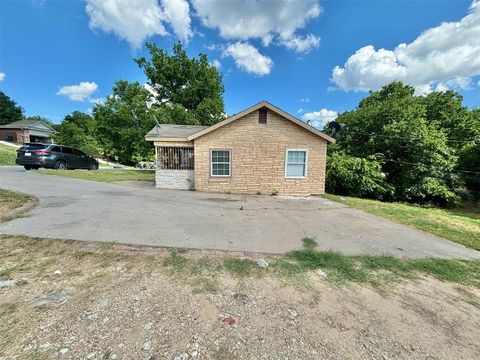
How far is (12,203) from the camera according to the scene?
6145 mm

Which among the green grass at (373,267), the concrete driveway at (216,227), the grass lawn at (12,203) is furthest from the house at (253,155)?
the green grass at (373,267)

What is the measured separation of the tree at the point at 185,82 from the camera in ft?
75.1

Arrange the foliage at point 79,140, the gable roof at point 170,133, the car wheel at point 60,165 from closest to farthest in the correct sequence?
the gable roof at point 170,133
the car wheel at point 60,165
the foliage at point 79,140

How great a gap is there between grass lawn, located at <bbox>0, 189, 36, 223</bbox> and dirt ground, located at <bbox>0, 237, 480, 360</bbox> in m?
2.44

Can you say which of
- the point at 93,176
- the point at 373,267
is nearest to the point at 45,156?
the point at 93,176

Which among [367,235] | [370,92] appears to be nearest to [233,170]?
[367,235]

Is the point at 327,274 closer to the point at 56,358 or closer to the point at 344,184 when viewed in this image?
the point at 56,358

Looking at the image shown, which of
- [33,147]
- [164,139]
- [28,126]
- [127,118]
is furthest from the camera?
[28,126]

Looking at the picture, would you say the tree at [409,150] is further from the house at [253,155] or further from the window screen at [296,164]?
the window screen at [296,164]

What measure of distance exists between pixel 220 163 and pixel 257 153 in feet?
6.51

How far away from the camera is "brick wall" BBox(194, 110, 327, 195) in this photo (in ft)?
36.4

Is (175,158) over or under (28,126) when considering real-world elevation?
under

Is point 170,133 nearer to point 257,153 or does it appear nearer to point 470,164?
point 257,153

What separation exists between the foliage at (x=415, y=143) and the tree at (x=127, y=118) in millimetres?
16821
